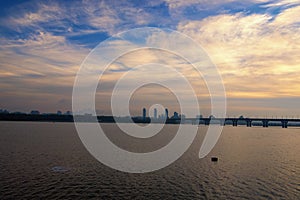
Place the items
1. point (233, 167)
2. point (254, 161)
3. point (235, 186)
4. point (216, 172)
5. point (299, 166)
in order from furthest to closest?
point (254, 161)
point (299, 166)
point (233, 167)
point (216, 172)
point (235, 186)

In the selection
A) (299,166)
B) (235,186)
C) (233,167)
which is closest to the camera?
(235,186)

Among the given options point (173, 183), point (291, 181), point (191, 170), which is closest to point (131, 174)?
point (173, 183)

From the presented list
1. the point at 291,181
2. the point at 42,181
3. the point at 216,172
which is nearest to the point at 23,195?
the point at 42,181

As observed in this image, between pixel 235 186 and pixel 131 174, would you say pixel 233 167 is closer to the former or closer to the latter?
pixel 235 186

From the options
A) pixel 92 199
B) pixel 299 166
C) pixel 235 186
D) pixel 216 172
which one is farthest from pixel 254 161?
pixel 92 199

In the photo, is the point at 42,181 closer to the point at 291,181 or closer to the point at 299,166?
the point at 291,181

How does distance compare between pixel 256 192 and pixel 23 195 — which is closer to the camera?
pixel 23 195

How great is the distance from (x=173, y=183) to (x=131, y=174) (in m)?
10.7

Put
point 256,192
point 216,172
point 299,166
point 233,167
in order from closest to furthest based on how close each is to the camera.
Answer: point 256,192
point 216,172
point 233,167
point 299,166

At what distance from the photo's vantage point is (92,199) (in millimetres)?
41531

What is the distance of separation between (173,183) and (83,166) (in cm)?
2453

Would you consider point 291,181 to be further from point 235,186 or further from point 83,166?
point 83,166

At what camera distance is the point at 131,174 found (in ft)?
195

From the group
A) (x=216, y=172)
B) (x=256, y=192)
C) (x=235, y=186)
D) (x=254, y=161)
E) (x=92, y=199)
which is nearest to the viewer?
(x=92, y=199)
